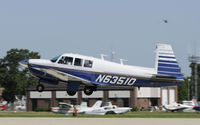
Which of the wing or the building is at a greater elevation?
the wing

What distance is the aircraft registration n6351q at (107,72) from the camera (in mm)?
34750

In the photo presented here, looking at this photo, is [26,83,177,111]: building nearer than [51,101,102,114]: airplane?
No

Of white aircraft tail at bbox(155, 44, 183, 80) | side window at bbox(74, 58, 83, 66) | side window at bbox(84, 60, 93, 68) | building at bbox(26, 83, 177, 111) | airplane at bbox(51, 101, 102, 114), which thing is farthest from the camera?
building at bbox(26, 83, 177, 111)

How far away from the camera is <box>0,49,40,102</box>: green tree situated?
126262 mm

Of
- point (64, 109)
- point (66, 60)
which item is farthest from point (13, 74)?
point (66, 60)

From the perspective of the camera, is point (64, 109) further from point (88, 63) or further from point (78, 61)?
point (88, 63)

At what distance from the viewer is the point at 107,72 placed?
34719 millimetres

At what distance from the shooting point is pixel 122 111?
308 ft

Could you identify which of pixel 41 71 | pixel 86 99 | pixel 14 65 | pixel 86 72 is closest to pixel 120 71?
pixel 86 72

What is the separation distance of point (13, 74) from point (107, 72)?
319 ft

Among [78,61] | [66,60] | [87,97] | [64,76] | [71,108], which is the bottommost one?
[71,108]

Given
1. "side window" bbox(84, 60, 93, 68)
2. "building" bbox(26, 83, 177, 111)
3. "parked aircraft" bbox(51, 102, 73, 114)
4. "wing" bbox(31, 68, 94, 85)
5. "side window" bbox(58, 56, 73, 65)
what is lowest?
"parked aircraft" bbox(51, 102, 73, 114)

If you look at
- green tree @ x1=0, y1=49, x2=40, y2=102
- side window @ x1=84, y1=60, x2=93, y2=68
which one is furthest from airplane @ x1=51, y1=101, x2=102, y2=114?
side window @ x1=84, y1=60, x2=93, y2=68

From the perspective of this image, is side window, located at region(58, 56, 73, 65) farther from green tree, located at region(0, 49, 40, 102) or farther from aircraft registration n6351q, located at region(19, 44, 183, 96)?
green tree, located at region(0, 49, 40, 102)
